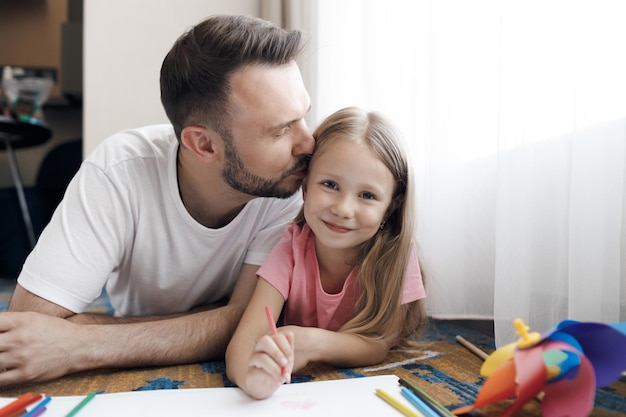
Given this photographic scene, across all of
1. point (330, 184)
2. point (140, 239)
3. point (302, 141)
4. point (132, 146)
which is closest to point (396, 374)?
point (330, 184)

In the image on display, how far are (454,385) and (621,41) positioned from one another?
1.81ft

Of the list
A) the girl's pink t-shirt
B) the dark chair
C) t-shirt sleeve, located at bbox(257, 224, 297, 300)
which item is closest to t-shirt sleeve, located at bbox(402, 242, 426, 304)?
the girl's pink t-shirt

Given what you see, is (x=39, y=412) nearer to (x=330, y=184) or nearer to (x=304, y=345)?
(x=304, y=345)

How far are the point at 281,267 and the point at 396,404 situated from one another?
44cm

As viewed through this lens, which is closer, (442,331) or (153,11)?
(442,331)

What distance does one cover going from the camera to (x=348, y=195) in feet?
3.26

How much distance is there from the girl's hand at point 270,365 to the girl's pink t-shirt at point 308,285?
0.31 metres

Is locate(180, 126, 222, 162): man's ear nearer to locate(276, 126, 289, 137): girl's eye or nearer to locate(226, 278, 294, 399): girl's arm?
locate(276, 126, 289, 137): girl's eye

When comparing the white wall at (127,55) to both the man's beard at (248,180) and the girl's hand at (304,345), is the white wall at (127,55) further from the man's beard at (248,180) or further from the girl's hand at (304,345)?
the girl's hand at (304,345)

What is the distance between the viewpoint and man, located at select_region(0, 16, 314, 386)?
101 centimetres

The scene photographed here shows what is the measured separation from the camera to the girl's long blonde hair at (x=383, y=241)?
1028 millimetres

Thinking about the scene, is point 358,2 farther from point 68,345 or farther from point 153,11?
point 68,345

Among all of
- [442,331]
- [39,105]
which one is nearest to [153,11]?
[39,105]

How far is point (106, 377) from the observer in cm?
93
